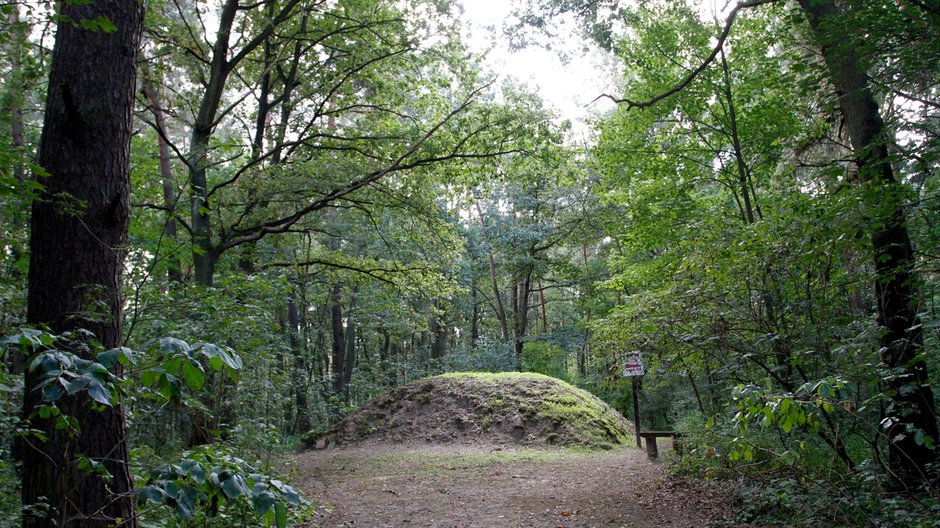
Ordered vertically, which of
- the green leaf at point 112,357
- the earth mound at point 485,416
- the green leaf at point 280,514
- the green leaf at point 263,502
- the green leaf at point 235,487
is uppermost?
the green leaf at point 112,357

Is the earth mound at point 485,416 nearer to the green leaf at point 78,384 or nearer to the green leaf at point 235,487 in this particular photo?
the green leaf at point 235,487

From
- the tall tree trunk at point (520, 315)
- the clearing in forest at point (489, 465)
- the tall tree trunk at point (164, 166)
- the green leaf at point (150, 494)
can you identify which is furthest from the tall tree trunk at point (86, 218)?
the tall tree trunk at point (520, 315)

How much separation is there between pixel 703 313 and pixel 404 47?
7.16 metres

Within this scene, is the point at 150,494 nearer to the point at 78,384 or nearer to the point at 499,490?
the point at 78,384

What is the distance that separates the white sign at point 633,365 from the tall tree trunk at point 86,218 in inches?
228

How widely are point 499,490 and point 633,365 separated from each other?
286cm

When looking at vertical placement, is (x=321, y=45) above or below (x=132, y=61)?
above

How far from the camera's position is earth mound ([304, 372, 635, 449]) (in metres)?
13.4

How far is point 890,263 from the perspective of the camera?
213 inches

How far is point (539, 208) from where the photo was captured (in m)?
22.3

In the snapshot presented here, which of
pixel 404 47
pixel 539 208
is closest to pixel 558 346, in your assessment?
pixel 539 208

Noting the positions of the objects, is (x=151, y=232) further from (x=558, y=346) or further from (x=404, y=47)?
(x=558, y=346)

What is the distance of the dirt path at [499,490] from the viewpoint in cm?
643

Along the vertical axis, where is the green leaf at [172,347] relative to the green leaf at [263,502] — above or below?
above
